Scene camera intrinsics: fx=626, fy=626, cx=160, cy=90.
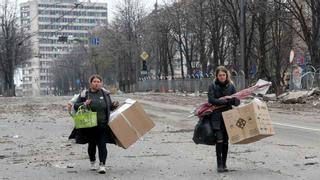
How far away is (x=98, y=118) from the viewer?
385 inches

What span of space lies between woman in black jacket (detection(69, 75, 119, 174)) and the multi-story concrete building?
31195 millimetres

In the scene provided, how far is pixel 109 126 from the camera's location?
9.93 m

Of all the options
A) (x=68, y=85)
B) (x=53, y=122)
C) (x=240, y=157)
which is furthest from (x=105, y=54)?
(x=240, y=157)

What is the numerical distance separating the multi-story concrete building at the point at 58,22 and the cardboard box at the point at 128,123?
102 ft

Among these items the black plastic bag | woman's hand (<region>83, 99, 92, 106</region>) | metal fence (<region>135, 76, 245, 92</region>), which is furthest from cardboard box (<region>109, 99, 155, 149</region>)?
metal fence (<region>135, 76, 245, 92</region>)

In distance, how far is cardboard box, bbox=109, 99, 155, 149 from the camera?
997 cm

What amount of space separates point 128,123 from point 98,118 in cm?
55

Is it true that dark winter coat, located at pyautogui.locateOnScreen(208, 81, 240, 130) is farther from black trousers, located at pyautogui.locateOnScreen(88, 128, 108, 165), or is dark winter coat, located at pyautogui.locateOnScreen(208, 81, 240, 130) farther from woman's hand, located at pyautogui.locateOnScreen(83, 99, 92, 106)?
woman's hand, located at pyautogui.locateOnScreen(83, 99, 92, 106)

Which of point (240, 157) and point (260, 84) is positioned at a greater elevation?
point (260, 84)

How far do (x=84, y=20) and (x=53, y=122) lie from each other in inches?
1999

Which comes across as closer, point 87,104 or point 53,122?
point 87,104

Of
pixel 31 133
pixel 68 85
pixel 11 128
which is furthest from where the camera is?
pixel 68 85

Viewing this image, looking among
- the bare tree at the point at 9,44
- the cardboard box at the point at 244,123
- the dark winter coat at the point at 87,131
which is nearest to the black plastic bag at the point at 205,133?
the cardboard box at the point at 244,123

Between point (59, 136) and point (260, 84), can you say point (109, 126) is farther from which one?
point (59, 136)
